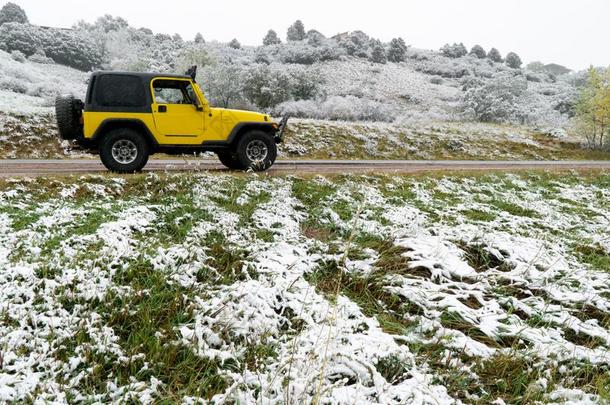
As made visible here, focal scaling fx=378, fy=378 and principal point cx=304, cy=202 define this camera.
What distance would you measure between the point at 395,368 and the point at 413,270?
182cm

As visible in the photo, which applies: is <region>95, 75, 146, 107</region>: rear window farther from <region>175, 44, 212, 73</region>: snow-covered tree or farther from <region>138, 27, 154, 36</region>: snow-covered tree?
<region>138, 27, 154, 36</region>: snow-covered tree

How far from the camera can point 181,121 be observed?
9.02 metres

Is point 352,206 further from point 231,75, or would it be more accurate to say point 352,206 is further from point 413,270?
point 231,75

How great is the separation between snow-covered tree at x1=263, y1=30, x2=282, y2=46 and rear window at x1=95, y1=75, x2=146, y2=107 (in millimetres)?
72597

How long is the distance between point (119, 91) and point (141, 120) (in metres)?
0.81

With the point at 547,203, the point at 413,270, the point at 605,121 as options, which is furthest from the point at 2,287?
the point at 605,121

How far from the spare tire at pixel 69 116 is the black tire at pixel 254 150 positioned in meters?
3.60

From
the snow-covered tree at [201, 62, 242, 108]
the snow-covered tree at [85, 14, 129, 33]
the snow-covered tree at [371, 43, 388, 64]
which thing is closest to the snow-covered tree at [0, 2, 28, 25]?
the snow-covered tree at [85, 14, 129, 33]

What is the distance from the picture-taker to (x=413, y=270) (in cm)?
465

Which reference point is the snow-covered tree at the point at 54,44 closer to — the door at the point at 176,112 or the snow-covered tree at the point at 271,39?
the snow-covered tree at the point at 271,39

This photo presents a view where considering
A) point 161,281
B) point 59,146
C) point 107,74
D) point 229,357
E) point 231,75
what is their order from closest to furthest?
point 229,357 → point 161,281 → point 107,74 → point 59,146 → point 231,75

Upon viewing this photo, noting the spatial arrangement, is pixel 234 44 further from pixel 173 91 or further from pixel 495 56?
pixel 173 91

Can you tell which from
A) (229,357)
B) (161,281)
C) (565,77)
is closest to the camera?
(229,357)

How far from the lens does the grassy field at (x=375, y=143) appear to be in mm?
15148
